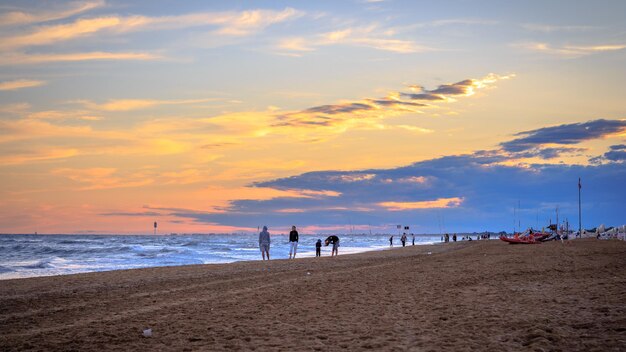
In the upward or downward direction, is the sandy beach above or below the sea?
above

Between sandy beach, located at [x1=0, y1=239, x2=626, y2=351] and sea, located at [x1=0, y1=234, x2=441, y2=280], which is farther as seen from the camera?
sea, located at [x1=0, y1=234, x2=441, y2=280]

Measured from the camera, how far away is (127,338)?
10.4 meters

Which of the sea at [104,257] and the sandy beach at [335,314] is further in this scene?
the sea at [104,257]

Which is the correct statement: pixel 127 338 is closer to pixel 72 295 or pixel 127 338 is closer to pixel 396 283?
pixel 72 295

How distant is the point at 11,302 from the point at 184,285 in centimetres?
561

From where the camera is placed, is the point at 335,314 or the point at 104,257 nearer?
the point at 335,314

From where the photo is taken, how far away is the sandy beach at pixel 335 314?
365 inches

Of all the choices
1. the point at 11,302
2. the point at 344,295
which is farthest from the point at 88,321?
the point at 344,295

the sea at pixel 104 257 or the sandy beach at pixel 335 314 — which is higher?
the sandy beach at pixel 335 314

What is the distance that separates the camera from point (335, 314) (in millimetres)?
12234

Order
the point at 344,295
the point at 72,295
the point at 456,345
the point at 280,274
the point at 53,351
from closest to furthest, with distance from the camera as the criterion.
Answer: the point at 456,345 < the point at 53,351 < the point at 344,295 < the point at 72,295 < the point at 280,274

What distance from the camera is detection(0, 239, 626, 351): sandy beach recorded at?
9.27 meters

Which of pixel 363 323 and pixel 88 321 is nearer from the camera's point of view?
pixel 363 323

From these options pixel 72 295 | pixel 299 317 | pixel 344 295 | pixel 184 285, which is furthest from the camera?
Result: pixel 184 285
